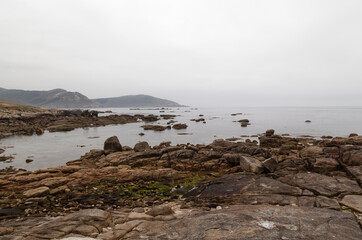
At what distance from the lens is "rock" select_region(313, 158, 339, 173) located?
1543cm

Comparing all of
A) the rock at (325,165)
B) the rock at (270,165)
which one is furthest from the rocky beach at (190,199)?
the rock at (270,165)

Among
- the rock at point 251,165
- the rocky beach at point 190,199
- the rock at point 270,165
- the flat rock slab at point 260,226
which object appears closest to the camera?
the flat rock slab at point 260,226

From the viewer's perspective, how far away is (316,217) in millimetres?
7684

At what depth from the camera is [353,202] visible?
996 centimetres

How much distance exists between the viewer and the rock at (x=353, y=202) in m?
9.40

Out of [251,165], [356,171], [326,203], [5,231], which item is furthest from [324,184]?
[5,231]

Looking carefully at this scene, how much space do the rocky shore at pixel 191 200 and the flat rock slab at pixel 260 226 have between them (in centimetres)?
3

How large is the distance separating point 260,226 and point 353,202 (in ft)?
22.0

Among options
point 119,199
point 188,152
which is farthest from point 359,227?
point 188,152

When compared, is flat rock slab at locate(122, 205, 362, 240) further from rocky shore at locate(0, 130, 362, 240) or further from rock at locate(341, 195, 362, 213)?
rock at locate(341, 195, 362, 213)

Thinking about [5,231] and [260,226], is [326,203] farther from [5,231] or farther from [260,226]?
[5,231]

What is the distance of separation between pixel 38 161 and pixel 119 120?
63.4 m

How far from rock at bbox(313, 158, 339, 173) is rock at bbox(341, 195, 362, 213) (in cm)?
507

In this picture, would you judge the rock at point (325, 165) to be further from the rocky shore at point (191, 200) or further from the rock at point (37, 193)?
the rock at point (37, 193)
